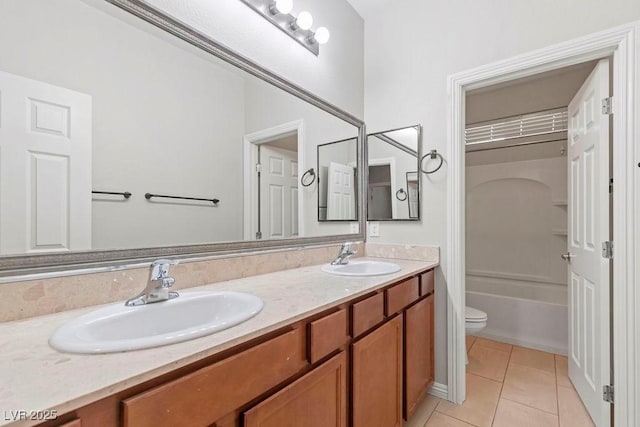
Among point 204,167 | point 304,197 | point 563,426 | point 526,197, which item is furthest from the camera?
point 526,197

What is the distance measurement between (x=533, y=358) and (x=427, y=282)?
142 cm

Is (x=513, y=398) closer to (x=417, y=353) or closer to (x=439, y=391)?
(x=439, y=391)

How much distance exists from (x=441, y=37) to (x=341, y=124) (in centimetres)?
83

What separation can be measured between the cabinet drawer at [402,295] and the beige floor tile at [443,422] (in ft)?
2.25

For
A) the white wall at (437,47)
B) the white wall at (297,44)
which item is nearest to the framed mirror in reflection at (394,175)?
the white wall at (437,47)

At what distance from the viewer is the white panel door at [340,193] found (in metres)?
1.99

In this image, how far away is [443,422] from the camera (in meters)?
1.62

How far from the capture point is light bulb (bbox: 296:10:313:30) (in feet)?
5.37

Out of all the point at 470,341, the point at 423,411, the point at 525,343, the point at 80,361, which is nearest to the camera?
the point at 80,361

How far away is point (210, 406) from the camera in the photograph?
2.05 feet

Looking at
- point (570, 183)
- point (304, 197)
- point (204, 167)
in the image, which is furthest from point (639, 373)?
point (204, 167)

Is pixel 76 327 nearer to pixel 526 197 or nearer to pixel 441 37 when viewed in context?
pixel 441 37

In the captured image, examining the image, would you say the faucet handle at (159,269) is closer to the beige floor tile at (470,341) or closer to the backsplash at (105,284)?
the backsplash at (105,284)

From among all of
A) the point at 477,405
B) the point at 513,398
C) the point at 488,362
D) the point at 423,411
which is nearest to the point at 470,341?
the point at 488,362
